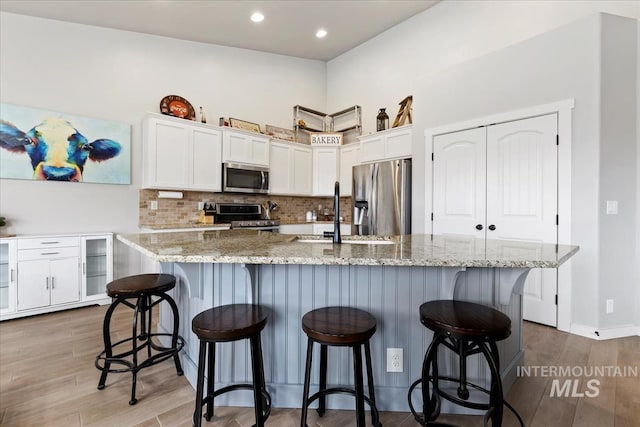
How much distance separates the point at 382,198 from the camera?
13.9 ft

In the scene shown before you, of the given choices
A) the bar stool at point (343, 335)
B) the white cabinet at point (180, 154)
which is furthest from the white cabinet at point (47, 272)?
the bar stool at point (343, 335)

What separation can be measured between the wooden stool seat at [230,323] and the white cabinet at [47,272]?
2.78 m

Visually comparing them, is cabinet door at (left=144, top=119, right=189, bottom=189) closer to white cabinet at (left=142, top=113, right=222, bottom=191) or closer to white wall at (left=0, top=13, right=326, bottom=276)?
white cabinet at (left=142, top=113, right=222, bottom=191)

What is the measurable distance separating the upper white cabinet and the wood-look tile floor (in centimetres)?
258

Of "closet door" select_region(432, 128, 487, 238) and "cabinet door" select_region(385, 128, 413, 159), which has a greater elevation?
"cabinet door" select_region(385, 128, 413, 159)

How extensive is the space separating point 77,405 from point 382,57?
5326mm

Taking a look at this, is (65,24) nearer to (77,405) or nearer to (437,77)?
(77,405)

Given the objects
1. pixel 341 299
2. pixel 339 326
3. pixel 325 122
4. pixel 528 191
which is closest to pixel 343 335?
pixel 339 326

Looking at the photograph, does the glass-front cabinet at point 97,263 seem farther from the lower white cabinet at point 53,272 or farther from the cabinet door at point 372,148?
the cabinet door at point 372,148

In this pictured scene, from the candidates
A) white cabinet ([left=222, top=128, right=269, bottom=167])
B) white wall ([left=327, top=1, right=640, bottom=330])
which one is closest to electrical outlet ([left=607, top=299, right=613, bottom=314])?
white wall ([left=327, top=1, right=640, bottom=330])

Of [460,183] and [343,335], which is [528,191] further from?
[343,335]

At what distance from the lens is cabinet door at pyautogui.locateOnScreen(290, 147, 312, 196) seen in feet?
16.9

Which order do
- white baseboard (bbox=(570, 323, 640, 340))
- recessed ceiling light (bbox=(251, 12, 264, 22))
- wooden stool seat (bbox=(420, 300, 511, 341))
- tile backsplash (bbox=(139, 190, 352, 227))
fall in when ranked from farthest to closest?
1. tile backsplash (bbox=(139, 190, 352, 227))
2. recessed ceiling light (bbox=(251, 12, 264, 22))
3. white baseboard (bbox=(570, 323, 640, 340))
4. wooden stool seat (bbox=(420, 300, 511, 341))

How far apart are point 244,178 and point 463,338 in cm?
386
